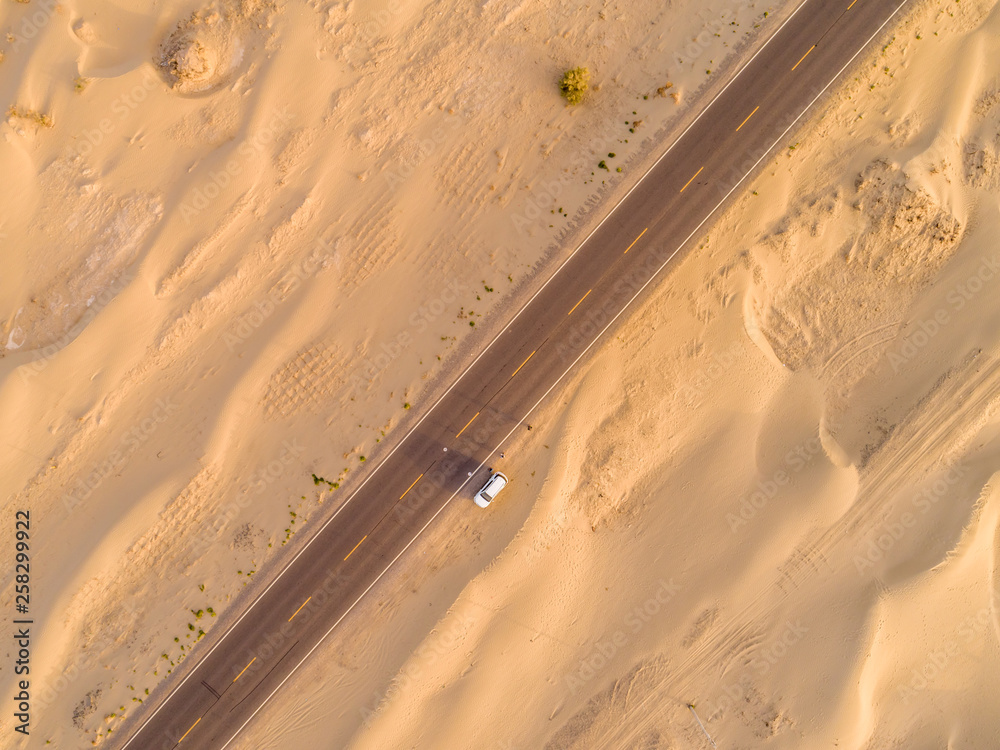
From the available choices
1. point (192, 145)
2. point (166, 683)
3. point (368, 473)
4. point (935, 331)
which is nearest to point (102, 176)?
point (192, 145)

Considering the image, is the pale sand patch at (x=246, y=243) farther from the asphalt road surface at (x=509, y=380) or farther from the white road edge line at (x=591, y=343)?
the white road edge line at (x=591, y=343)

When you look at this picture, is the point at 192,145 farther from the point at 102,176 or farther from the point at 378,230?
the point at 378,230

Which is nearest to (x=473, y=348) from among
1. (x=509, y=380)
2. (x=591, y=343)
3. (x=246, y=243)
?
(x=509, y=380)

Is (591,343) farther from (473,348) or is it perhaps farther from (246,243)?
(246,243)

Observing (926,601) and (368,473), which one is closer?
(926,601)

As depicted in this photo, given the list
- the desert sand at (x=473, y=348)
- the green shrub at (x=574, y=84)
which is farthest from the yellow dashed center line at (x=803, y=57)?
the green shrub at (x=574, y=84)

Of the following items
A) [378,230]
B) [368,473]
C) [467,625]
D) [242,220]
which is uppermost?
[378,230]
